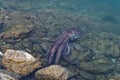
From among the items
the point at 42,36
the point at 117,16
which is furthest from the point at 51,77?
the point at 117,16

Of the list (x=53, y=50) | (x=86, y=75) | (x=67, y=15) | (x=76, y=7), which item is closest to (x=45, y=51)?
(x=53, y=50)

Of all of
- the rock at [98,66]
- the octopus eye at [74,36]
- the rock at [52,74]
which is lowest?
the rock at [98,66]

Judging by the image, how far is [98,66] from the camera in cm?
1002

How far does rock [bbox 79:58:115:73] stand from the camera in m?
9.73

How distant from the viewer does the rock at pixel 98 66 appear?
973 cm

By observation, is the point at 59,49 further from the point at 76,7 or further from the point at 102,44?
the point at 76,7

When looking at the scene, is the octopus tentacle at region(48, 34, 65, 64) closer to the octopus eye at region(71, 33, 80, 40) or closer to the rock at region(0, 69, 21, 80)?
the octopus eye at region(71, 33, 80, 40)

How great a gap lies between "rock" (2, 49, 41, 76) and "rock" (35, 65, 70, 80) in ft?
1.36

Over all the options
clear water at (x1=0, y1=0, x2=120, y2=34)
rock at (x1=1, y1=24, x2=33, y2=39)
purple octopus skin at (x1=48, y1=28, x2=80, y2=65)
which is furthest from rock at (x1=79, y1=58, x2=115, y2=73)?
clear water at (x1=0, y1=0, x2=120, y2=34)

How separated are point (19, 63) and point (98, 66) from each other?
3.18 meters

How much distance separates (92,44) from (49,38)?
223cm

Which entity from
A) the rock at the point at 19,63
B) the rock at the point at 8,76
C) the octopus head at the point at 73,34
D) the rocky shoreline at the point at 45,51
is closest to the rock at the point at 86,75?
the rocky shoreline at the point at 45,51

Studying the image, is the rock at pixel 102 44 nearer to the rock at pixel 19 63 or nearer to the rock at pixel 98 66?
the rock at pixel 98 66

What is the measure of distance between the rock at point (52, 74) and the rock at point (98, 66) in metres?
1.52
